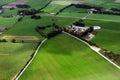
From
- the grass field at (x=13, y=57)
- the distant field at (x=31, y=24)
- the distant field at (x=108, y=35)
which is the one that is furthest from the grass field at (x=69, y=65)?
the distant field at (x=31, y=24)

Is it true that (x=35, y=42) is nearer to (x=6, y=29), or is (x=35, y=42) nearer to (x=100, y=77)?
(x=6, y=29)

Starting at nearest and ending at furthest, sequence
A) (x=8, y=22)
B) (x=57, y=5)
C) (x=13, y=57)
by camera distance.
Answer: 1. (x=13, y=57)
2. (x=8, y=22)
3. (x=57, y=5)

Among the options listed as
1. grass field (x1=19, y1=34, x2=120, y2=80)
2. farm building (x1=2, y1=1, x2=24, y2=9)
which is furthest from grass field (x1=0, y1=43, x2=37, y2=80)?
farm building (x1=2, y1=1, x2=24, y2=9)

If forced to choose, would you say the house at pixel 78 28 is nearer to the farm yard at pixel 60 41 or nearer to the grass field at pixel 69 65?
the farm yard at pixel 60 41

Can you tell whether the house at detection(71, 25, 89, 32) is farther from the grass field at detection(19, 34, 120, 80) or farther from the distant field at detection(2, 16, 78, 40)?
the grass field at detection(19, 34, 120, 80)

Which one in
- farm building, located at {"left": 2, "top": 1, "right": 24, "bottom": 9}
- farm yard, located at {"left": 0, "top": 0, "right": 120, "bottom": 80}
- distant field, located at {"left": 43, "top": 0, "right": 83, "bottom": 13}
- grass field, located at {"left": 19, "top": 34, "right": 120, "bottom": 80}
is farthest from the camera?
farm building, located at {"left": 2, "top": 1, "right": 24, "bottom": 9}

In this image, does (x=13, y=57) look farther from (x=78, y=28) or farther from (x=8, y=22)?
(x=8, y=22)

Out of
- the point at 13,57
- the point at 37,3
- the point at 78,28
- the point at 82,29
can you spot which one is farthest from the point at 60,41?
the point at 37,3

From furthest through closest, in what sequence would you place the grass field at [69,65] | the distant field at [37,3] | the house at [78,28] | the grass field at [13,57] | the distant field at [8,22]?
the distant field at [37,3]
the distant field at [8,22]
the house at [78,28]
the grass field at [13,57]
the grass field at [69,65]
